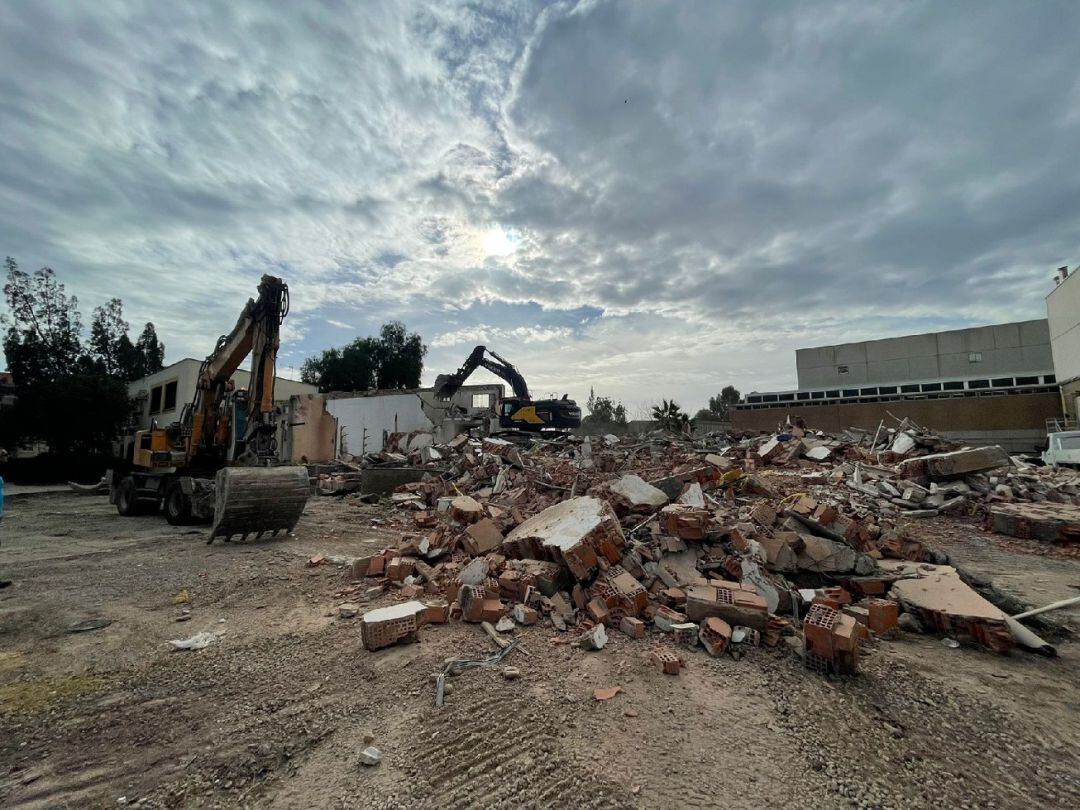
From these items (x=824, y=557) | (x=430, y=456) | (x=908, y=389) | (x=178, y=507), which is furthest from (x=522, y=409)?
(x=908, y=389)

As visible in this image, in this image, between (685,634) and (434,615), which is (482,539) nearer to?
(434,615)

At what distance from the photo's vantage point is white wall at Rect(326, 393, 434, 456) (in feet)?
73.5

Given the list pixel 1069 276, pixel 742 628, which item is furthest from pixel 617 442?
pixel 1069 276

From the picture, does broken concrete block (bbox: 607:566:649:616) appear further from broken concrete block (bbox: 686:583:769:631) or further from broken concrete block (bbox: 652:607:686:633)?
broken concrete block (bbox: 686:583:769:631)

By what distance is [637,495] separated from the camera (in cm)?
643

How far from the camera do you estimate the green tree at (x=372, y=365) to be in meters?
37.2

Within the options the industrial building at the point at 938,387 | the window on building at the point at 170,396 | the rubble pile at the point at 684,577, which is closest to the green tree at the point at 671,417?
the industrial building at the point at 938,387

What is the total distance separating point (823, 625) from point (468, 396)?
68.9ft

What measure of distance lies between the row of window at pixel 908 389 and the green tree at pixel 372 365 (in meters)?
27.0

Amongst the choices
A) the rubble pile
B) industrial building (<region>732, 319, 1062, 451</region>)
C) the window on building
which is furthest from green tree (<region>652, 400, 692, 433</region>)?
the window on building

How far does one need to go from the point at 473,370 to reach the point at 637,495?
14539 mm

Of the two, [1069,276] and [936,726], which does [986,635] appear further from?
[1069,276]

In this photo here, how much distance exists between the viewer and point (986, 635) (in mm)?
3891

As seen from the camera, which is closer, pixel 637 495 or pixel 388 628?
pixel 388 628
